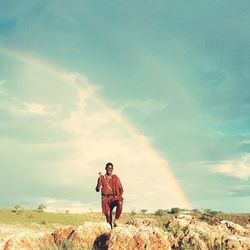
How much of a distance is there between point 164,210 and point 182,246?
50.3 meters

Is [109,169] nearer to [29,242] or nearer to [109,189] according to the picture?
[109,189]

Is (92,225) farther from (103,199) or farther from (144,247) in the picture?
(103,199)

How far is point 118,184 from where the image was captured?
921 inches

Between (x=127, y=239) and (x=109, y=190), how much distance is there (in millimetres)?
8193

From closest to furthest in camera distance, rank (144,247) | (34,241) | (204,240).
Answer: (144,247) → (34,241) → (204,240)

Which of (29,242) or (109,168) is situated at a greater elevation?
(109,168)

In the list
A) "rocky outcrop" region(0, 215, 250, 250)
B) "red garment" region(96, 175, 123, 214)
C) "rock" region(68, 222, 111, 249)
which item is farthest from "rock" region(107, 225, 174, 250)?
"red garment" region(96, 175, 123, 214)

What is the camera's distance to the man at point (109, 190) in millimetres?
23344

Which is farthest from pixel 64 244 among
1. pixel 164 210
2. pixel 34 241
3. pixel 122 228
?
pixel 164 210

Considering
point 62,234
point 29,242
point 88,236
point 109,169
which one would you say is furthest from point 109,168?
point 29,242

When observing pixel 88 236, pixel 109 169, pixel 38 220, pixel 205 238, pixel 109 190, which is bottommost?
pixel 88 236

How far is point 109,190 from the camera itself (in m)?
23.3

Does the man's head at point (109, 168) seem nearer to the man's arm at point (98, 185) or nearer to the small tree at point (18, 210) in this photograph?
the man's arm at point (98, 185)

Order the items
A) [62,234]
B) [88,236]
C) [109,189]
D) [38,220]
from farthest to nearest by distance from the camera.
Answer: [38,220]
[109,189]
[62,234]
[88,236]
